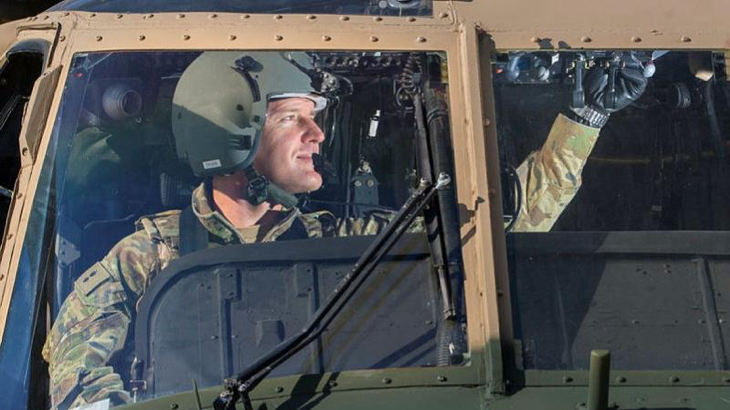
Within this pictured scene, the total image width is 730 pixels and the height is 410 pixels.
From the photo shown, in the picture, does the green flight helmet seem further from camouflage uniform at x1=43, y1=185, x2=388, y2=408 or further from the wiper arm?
the wiper arm

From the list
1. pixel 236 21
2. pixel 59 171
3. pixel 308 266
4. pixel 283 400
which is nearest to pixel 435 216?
pixel 308 266

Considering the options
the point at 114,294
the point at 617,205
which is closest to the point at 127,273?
the point at 114,294

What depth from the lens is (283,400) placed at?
2.98 metres

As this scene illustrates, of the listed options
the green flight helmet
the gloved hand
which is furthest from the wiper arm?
the gloved hand

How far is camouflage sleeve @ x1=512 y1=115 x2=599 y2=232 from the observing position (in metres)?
3.43

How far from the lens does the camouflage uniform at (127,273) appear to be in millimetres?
3191

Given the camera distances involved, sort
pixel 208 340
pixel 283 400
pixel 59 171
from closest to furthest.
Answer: pixel 283 400 → pixel 208 340 → pixel 59 171

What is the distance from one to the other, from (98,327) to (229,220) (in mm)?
479

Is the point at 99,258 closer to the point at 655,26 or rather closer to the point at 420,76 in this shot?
the point at 420,76

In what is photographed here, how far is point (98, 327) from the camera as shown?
3254mm

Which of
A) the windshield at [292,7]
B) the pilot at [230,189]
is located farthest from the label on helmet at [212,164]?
the windshield at [292,7]

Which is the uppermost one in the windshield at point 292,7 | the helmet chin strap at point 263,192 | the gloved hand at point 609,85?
the windshield at point 292,7

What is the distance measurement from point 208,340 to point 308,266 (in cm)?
36

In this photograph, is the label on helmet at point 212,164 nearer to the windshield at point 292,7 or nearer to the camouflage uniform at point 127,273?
the camouflage uniform at point 127,273
